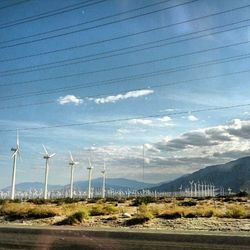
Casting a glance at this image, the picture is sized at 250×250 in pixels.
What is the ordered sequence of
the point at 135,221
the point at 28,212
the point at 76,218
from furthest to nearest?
1. the point at 28,212
2. the point at 76,218
3. the point at 135,221

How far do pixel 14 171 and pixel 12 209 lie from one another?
74237mm

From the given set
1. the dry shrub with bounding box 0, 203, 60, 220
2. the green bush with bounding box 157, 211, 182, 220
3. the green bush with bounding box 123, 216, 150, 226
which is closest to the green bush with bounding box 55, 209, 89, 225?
the green bush with bounding box 123, 216, 150, 226

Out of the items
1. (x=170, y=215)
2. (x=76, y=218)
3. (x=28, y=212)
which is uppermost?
(x=28, y=212)

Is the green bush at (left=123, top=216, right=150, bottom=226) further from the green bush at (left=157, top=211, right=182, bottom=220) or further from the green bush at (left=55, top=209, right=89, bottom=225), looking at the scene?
the green bush at (left=55, top=209, right=89, bottom=225)

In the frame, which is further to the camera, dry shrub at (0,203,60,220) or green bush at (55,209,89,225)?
dry shrub at (0,203,60,220)

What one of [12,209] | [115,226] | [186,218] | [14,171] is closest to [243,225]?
[186,218]

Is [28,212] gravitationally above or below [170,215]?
above

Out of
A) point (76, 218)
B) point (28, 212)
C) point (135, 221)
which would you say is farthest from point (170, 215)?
point (28, 212)

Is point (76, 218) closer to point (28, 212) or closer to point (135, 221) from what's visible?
point (135, 221)

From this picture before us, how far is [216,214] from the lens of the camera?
3566 centimetres

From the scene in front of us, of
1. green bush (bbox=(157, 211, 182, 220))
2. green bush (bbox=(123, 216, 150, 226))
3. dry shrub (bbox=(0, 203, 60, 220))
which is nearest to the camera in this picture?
green bush (bbox=(123, 216, 150, 226))

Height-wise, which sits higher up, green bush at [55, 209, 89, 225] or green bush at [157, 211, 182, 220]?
green bush at [157, 211, 182, 220]

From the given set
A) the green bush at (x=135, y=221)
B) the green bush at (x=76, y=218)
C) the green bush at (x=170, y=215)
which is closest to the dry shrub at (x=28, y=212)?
the green bush at (x=76, y=218)

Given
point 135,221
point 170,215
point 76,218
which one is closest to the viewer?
point 135,221
